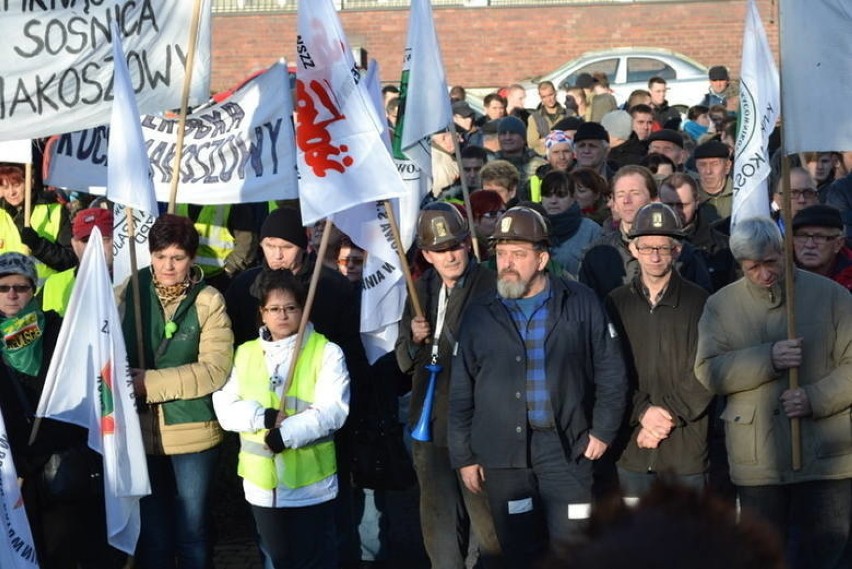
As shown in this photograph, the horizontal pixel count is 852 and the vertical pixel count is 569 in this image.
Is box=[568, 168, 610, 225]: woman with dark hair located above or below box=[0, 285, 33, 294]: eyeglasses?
above

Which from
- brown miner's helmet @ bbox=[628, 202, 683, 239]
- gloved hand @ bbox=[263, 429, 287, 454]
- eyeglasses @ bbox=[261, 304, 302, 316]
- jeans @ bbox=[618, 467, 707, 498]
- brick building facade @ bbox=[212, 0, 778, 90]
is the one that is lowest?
jeans @ bbox=[618, 467, 707, 498]

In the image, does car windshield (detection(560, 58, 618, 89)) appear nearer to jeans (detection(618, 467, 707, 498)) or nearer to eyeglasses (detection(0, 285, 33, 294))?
jeans (detection(618, 467, 707, 498))

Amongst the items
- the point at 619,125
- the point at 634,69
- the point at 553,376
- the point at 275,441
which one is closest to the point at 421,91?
the point at 553,376

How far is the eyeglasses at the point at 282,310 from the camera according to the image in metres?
6.51

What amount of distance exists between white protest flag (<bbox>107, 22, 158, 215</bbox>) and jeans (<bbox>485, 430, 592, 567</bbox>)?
2.11 m

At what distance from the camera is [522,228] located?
620 cm

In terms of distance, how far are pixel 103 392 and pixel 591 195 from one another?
3.87m

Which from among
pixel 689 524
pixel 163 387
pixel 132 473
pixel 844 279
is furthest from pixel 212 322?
pixel 689 524

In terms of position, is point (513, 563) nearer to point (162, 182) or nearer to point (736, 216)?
point (736, 216)

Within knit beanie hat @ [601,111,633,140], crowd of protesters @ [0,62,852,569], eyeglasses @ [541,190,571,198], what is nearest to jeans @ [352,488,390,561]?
crowd of protesters @ [0,62,852,569]

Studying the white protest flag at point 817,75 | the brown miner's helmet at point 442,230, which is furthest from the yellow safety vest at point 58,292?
the white protest flag at point 817,75

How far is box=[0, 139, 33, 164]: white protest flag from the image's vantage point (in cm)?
859

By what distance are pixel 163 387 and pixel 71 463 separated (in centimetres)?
54

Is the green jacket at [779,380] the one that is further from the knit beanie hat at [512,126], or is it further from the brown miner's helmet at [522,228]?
the knit beanie hat at [512,126]
